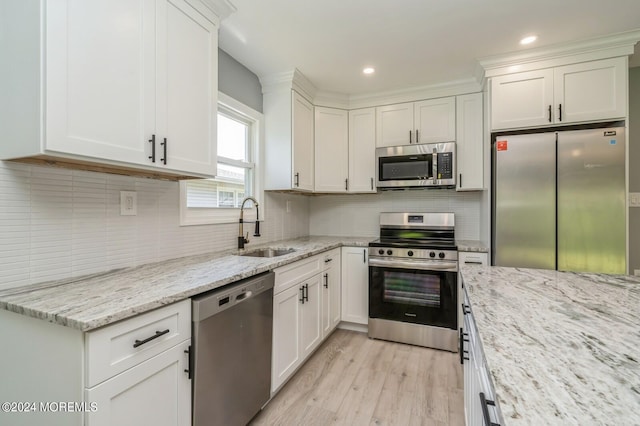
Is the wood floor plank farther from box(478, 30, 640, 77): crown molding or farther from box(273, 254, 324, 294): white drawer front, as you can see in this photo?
box(478, 30, 640, 77): crown molding

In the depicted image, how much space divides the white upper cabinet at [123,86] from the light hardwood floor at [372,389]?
63.2 inches

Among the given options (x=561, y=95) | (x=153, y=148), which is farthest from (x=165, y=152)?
(x=561, y=95)

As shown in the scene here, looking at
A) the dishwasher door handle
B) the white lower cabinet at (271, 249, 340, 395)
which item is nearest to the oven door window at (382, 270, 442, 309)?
the white lower cabinet at (271, 249, 340, 395)

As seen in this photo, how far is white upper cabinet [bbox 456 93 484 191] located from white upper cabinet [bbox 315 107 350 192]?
1169 millimetres

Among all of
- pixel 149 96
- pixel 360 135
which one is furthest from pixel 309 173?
pixel 149 96

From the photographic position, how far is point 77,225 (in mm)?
1412

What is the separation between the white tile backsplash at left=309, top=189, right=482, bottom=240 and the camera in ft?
10.5

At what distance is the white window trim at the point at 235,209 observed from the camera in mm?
2012

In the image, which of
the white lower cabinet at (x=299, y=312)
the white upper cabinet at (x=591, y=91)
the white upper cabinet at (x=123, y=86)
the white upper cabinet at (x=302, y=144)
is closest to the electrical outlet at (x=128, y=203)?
the white upper cabinet at (x=123, y=86)

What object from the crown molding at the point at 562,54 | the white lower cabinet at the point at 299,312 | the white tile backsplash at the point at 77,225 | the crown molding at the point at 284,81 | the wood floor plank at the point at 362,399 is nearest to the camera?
the white tile backsplash at the point at 77,225

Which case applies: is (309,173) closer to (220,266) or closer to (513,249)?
(220,266)

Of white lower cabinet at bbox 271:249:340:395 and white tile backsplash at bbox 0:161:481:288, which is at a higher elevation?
white tile backsplash at bbox 0:161:481:288

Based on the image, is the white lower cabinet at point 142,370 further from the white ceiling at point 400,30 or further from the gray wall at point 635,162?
the gray wall at point 635,162

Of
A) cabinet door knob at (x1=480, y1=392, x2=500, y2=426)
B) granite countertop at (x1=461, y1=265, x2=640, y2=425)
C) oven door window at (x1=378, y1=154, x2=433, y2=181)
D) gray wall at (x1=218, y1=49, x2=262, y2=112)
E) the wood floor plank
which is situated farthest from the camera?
oven door window at (x1=378, y1=154, x2=433, y2=181)
